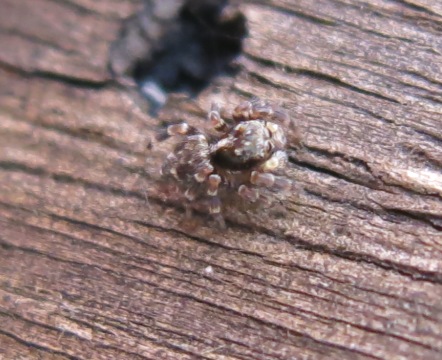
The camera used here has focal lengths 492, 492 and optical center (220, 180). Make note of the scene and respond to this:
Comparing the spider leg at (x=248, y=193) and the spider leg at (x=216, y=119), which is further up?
the spider leg at (x=216, y=119)

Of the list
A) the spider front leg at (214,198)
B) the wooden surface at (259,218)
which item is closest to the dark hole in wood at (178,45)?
the wooden surface at (259,218)

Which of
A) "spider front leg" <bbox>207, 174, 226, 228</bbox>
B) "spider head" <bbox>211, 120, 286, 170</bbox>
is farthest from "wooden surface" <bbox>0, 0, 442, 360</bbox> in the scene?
"spider head" <bbox>211, 120, 286, 170</bbox>

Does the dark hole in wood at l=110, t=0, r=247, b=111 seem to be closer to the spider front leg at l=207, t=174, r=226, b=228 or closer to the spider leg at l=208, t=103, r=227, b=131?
the spider leg at l=208, t=103, r=227, b=131

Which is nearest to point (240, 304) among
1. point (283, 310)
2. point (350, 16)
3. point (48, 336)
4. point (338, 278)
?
point (283, 310)

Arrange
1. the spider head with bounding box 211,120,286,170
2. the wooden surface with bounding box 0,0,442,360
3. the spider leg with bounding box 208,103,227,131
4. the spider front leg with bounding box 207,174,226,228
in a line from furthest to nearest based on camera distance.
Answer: the spider head with bounding box 211,120,286,170, the spider leg with bounding box 208,103,227,131, the spider front leg with bounding box 207,174,226,228, the wooden surface with bounding box 0,0,442,360

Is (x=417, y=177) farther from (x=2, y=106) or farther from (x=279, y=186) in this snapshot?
(x=2, y=106)

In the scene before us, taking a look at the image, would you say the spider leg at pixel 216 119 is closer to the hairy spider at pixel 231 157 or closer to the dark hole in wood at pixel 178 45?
the hairy spider at pixel 231 157

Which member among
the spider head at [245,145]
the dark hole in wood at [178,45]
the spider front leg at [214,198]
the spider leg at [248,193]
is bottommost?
the spider front leg at [214,198]

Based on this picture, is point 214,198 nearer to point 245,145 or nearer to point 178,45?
point 245,145
